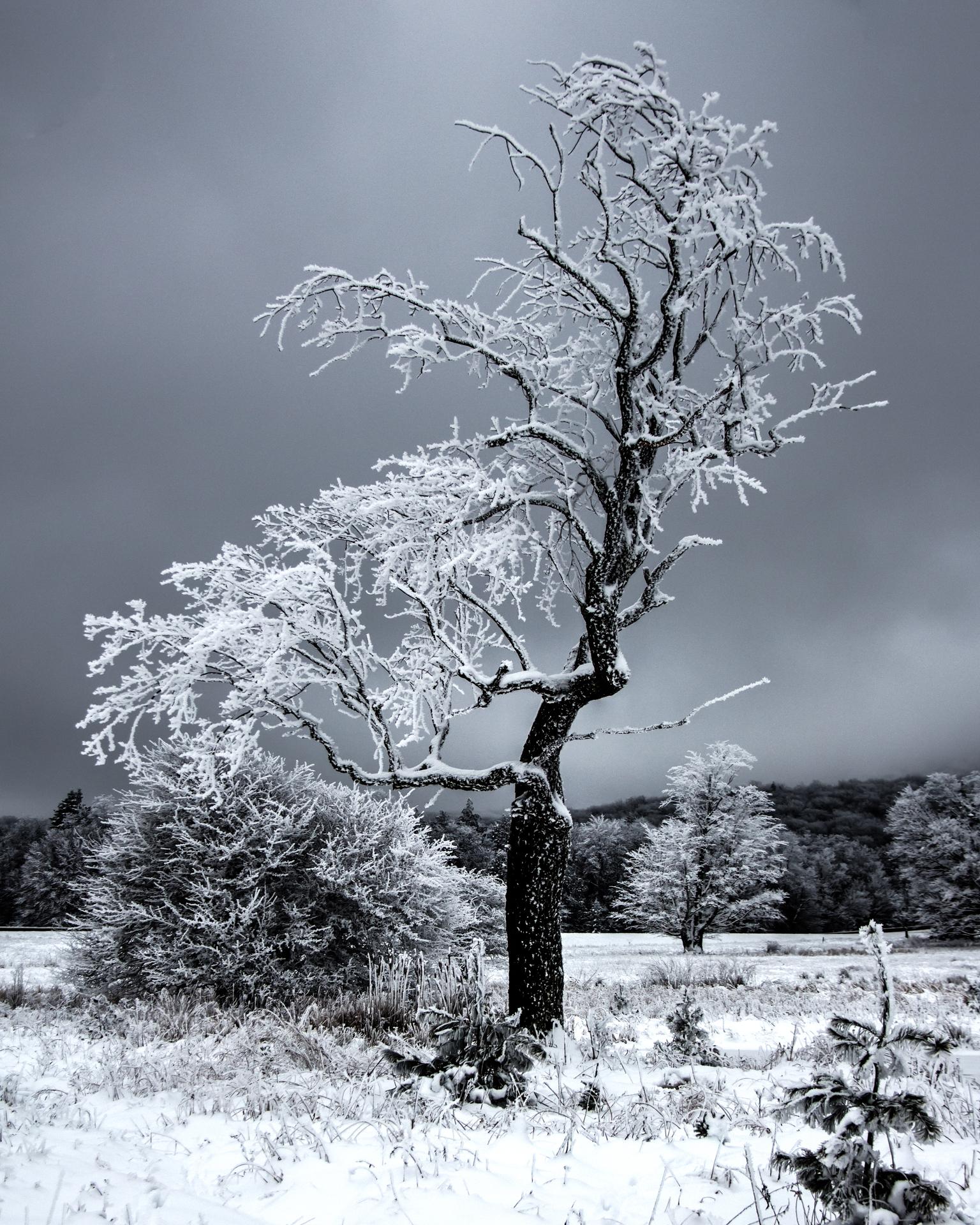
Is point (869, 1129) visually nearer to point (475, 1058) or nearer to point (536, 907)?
point (475, 1058)

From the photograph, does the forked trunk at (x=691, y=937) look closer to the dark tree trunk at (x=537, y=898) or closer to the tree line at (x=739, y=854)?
the tree line at (x=739, y=854)

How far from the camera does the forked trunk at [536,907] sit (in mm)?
6508

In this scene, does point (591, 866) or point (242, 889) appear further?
point (591, 866)

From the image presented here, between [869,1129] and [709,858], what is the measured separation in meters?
30.3

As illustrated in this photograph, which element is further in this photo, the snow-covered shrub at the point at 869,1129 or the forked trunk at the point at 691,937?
the forked trunk at the point at 691,937

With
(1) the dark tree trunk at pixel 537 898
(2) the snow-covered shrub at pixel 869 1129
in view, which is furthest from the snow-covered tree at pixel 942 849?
(2) the snow-covered shrub at pixel 869 1129

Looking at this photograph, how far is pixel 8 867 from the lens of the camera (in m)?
66.4

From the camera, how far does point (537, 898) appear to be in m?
6.67

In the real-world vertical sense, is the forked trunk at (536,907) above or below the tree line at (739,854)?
above

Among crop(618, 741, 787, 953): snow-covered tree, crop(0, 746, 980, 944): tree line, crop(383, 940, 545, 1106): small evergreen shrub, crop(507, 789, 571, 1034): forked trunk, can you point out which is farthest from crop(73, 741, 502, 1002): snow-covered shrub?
crop(618, 741, 787, 953): snow-covered tree

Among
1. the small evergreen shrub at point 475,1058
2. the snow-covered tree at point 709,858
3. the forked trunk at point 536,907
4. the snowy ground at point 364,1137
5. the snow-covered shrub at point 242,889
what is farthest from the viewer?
the snow-covered tree at point 709,858

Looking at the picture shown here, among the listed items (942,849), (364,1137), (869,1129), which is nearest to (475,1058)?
(364,1137)

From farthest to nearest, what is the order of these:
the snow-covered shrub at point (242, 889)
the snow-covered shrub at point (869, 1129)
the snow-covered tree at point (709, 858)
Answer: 1. the snow-covered tree at point (709, 858)
2. the snow-covered shrub at point (242, 889)
3. the snow-covered shrub at point (869, 1129)

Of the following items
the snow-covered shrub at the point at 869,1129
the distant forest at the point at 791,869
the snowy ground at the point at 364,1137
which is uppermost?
the snow-covered shrub at the point at 869,1129
